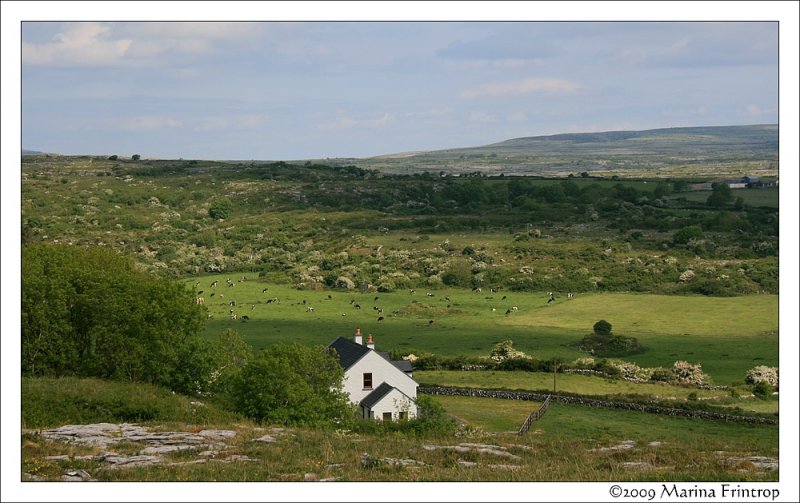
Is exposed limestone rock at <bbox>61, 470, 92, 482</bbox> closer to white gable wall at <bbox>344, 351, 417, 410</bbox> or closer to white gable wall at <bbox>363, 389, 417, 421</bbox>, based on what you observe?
white gable wall at <bbox>363, 389, 417, 421</bbox>

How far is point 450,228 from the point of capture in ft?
484

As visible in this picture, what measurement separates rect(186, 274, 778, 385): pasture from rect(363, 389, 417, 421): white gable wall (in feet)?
73.8

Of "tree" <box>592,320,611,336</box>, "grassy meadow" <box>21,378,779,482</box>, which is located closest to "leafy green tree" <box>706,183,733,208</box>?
"tree" <box>592,320,611,336</box>

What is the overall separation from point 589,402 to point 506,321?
31861 mm

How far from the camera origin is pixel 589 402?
171 feet

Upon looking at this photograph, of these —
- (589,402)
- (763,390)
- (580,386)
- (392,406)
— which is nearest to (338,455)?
(392,406)

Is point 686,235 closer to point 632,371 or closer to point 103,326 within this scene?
point 632,371

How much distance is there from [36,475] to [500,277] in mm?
90403

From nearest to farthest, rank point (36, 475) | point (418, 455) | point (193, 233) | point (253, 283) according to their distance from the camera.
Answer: point (36, 475) → point (418, 455) → point (253, 283) → point (193, 233)

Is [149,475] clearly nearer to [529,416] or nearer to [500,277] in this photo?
[529,416]

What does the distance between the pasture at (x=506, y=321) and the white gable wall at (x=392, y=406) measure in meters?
22.5

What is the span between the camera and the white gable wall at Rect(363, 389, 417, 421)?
44.6m

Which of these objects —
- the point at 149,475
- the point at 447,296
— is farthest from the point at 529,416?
the point at 447,296

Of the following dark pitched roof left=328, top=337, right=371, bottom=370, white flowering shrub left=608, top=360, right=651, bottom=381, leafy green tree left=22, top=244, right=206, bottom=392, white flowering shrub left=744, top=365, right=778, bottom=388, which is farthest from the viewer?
white flowering shrub left=608, top=360, right=651, bottom=381
